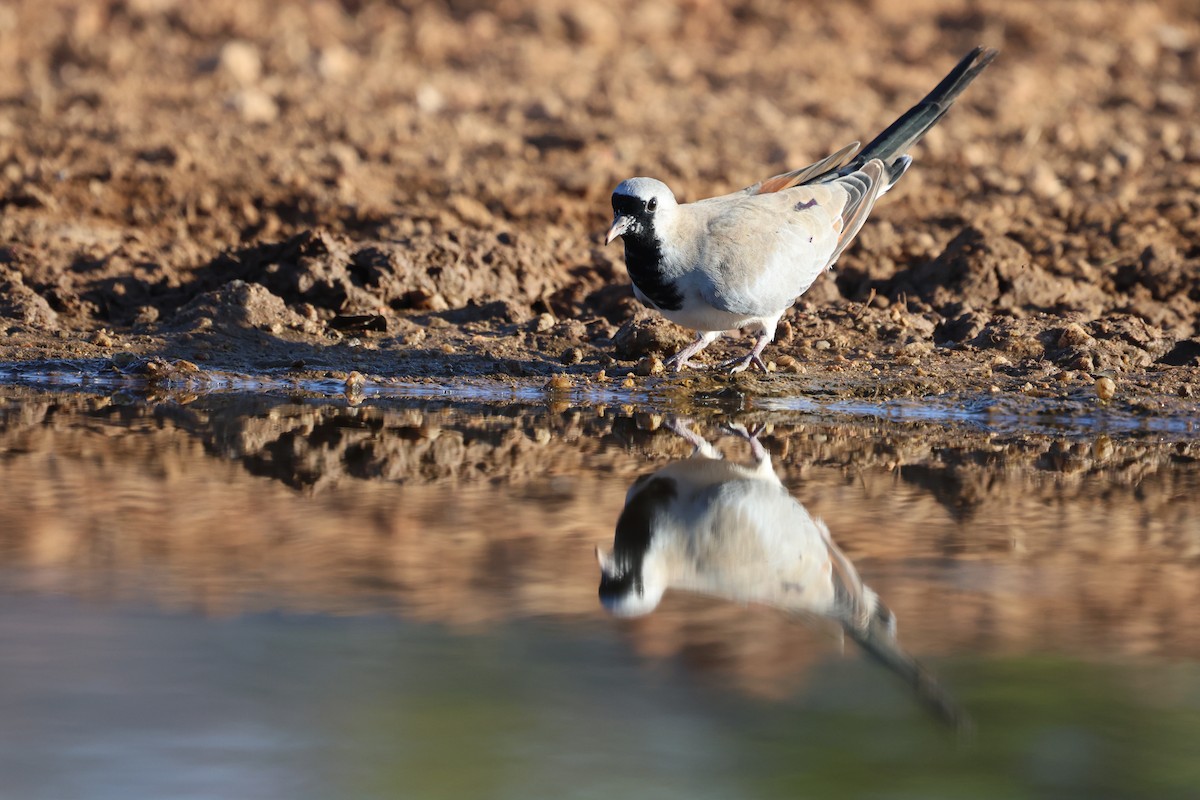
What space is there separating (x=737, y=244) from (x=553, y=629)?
2.90 m

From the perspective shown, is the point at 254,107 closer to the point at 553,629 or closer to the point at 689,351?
the point at 689,351

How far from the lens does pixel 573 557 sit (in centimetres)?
392

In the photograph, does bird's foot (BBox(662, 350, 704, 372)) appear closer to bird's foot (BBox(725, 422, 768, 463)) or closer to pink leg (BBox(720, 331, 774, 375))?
pink leg (BBox(720, 331, 774, 375))

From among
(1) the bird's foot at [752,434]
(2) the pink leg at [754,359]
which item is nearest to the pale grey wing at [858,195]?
(2) the pink leg at [754,359]

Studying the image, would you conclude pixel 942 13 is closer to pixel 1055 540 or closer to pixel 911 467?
pixel 911 467

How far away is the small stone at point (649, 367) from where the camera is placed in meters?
6.57

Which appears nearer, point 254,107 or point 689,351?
point 689,351

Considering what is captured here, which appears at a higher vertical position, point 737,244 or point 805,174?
point 805,174

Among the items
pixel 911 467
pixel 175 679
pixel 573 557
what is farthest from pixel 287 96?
pixel 175 679

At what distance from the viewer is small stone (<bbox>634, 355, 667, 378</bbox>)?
6574mm

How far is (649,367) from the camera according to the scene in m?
6.59

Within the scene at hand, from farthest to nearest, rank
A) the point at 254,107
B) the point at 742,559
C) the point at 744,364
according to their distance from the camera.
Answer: the point at 254,107
the point at 744,364
the point at 742,559

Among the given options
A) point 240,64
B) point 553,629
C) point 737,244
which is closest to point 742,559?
point 553,629

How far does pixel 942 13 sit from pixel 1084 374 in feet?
22.6
